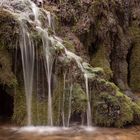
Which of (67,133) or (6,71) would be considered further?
(6,71)

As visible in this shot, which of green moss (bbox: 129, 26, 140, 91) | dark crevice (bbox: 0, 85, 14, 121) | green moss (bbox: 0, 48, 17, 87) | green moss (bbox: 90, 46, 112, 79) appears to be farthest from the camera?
green moss (bbox: 129, 26, 140, 91)

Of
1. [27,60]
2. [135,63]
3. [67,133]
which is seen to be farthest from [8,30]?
[135,63]

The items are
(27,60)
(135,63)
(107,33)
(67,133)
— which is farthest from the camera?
(135,63)

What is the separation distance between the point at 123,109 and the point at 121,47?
4.62 m

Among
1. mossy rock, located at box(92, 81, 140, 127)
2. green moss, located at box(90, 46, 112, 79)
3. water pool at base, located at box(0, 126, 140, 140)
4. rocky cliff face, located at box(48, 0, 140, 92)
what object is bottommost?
water pool at base, located at box(0, 126, 140, 140)

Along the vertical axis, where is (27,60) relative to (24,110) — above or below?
above

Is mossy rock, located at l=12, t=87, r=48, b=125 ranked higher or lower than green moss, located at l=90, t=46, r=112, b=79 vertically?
lower

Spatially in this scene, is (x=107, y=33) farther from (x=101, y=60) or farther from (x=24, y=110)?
(x=24, y=110)

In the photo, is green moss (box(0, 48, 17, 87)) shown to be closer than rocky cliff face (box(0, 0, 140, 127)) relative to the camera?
Yes

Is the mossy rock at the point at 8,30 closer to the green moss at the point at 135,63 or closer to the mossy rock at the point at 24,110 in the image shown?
the mossy rock at the point at 24,110

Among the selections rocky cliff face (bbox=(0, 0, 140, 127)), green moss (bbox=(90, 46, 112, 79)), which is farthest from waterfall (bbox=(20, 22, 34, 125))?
green moss (bbox=(90, 46, 112, 79))

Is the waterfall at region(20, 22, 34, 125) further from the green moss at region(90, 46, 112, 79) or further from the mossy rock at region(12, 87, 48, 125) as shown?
the green moss at region(90, 46, 112, 79)

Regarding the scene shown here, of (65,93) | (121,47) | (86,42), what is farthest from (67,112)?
(121,47)

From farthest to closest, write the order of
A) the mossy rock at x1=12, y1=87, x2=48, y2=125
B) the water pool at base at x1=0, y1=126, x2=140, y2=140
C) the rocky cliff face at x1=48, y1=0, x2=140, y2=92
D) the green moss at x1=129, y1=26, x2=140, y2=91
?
the green moss at x1=129, y1=26, x2=140, y2=91 < the rocky cliff face at x1=48, y1=0, x2=140, y2=92 < the mossy rock at x1=12, y1=87, x2=48, y2=125 < the water pool at base at x1=0, y1=126, x2=140, y2=140
